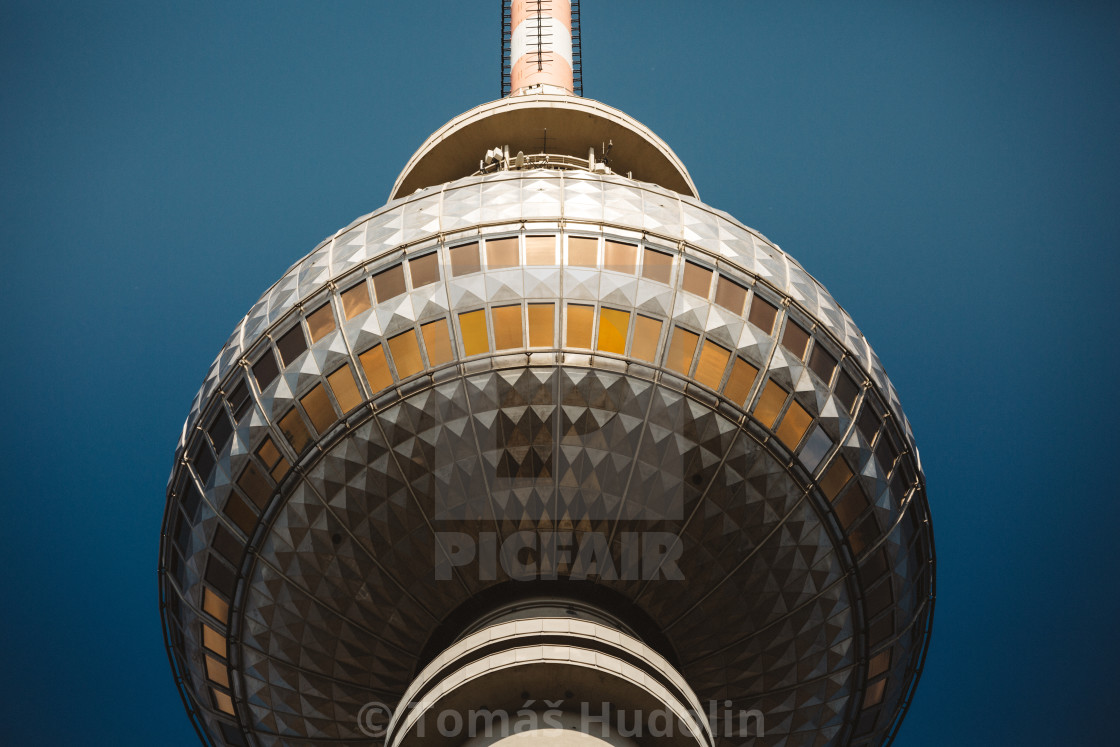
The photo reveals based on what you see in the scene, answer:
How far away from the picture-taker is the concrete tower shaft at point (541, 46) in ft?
104

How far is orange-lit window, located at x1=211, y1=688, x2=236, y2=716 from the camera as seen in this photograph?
21.5 meters

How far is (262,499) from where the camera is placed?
19.5 meters

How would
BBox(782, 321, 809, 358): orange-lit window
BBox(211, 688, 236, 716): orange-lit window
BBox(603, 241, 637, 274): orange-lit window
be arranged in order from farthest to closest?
1. BBox(211, 688, 236, 716): orange-lit window
2. BBox(782, 321, 809, 358): orange-lit window
3. BBox(603, 241, 637, 274): orange-lit window

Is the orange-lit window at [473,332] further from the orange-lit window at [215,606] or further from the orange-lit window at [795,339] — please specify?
the orange-lit window at [215,606]

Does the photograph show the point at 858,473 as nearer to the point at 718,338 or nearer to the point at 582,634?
the point at 718,338

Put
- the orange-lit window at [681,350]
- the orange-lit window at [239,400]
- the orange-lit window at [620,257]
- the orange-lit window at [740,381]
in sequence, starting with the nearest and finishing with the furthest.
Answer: the orange-lit window at [681,350], the orange-lit window at [740,381], the orange-lit window at [620,257], the orange-lit window at [239,400]

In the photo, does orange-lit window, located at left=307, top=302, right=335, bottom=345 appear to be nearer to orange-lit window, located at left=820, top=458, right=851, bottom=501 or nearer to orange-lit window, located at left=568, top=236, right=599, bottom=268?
orange-lit window, located at left=568, top=236, right=599, bottom=268

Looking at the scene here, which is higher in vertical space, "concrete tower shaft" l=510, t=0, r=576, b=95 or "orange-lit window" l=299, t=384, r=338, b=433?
"concrete tower shaft" l=510, t=0, r=576, b=95

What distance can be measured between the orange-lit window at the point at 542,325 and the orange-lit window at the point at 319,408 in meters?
3.62


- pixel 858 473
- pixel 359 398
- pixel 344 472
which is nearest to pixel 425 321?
pixel 359 398

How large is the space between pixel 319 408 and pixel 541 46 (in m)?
17.4

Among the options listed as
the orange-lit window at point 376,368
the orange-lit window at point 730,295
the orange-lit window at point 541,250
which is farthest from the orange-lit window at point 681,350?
the orange-lit window at point 376,368

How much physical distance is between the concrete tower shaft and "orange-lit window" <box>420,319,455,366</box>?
43.3 ft

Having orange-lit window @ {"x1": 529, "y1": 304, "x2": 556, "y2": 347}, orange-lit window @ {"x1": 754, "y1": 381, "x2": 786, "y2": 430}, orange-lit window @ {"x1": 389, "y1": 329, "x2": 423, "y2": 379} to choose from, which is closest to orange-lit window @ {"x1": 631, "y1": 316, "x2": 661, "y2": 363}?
orange-lit window @ {"x1": 529, "y1": 304, "x2": 556, "y2": 347}
